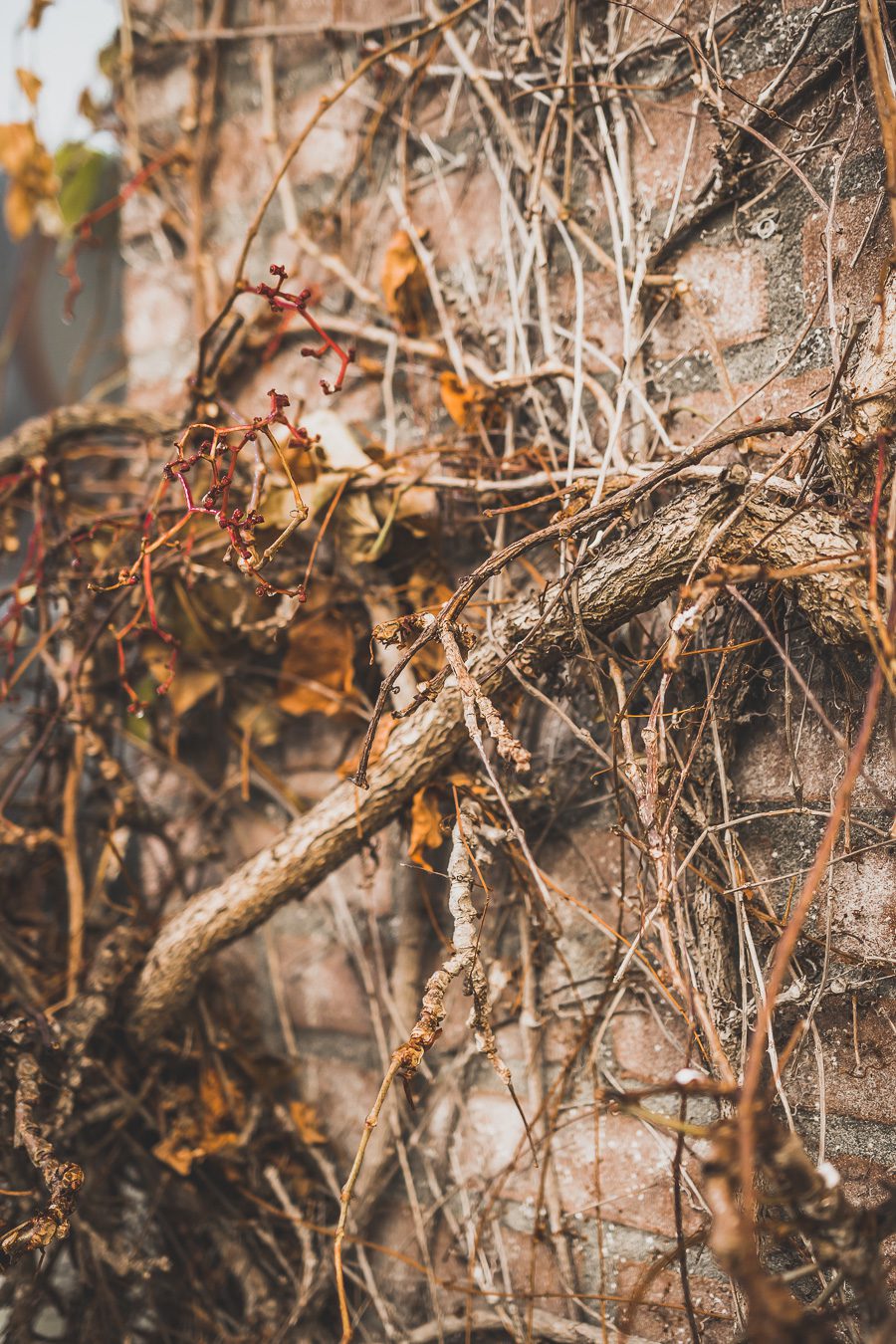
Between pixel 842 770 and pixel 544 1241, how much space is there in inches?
26.0

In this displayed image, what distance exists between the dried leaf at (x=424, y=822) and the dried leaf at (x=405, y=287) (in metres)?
0.65

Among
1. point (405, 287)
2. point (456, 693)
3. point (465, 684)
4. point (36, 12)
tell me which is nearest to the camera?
point (465, 684)

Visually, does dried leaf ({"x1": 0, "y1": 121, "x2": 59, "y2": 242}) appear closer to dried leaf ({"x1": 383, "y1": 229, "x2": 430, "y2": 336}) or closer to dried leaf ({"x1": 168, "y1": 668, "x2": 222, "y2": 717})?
dried leaf ({"x1": 383, "y1": 229, "x2": 430, "y2": 336})

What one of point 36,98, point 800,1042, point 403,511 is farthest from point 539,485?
point 36,98

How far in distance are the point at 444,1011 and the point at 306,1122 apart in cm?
60

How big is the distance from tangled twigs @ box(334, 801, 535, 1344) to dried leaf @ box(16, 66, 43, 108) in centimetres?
133

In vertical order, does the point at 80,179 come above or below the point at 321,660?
above

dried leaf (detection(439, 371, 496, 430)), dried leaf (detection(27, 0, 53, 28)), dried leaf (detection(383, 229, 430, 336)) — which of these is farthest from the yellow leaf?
dried leaf (detection(439, 371, 496, 430))

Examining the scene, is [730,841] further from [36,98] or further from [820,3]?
[36,98]

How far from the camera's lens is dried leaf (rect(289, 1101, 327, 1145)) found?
1.14 metres

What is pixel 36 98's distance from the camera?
1312mm

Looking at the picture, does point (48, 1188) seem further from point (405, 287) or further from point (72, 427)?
point (405, 287)

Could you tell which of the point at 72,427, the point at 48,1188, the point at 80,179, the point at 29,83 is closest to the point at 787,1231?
the point at 48,1188

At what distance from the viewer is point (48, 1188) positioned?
0.80 metres
